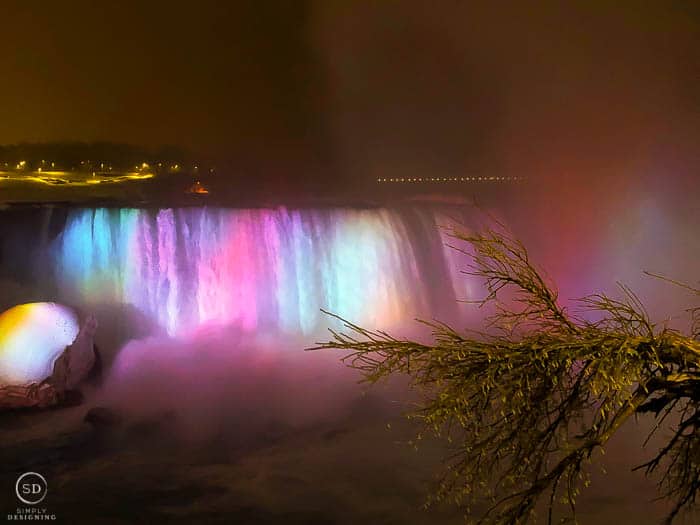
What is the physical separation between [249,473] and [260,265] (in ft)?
15.8

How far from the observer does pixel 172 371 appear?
962 cm

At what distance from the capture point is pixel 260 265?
36.2ft

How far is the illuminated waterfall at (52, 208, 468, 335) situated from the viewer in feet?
33.4

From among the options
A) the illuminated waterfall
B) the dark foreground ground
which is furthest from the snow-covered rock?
the illuminated waterfall

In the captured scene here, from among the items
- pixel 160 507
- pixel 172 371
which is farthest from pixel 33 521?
pixel 172 371

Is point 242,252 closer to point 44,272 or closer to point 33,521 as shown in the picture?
point 44,272

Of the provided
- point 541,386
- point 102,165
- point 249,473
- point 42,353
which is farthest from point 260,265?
point 102,165

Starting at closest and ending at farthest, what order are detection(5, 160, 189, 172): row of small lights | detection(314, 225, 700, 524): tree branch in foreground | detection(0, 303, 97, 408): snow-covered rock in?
detection(314, 225, 700, 524): tree branch in foreground < detection(0, 303, 97, 408): snow-covered rock < detection(5, 160, 189, 172): row of small lights

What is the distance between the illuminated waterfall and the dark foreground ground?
2.68 m

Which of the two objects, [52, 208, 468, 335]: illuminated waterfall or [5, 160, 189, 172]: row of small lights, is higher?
[5, 160, 189, 172]: row of small lights

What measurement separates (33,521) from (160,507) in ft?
4.06

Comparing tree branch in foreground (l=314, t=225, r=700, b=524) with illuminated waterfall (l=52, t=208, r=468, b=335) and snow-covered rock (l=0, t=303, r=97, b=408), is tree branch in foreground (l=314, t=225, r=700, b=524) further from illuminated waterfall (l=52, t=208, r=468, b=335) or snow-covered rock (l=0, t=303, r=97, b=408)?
illuminated waterfall (l=52, t=208, r=468, b=335)

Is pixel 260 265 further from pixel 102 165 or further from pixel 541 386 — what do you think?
pixel 102 165

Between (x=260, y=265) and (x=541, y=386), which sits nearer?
(x=541, y=386)
